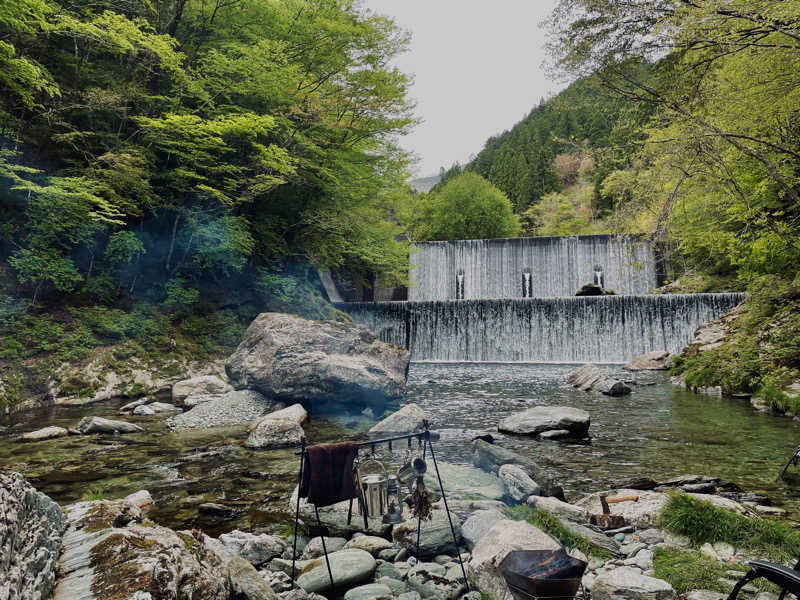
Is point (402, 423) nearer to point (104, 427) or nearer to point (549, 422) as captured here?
point (549, 422)

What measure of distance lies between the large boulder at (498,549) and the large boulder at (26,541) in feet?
7.17

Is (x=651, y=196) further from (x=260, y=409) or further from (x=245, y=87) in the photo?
(x=245, y=87)

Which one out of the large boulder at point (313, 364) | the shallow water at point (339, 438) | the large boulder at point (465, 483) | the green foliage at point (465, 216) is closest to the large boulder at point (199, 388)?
the large boulder at point (313, 364)

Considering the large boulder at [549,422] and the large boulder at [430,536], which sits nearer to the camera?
the large boulder at [430,536]

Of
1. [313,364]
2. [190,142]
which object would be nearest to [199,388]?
[313,364]

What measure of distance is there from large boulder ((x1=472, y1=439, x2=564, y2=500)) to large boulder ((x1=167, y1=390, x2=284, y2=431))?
449 cm

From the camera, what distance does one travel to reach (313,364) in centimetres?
915

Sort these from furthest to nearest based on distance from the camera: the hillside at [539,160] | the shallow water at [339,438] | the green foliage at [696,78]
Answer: the hillside at [539,160]
the green foliage at [696,78]
the shallow water at [339,438]

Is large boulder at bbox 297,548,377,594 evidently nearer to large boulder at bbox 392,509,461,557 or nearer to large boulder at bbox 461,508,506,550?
large boulder at bbox 392,509,461,557

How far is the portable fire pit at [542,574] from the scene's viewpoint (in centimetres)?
219

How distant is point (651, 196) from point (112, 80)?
14372 millimetres

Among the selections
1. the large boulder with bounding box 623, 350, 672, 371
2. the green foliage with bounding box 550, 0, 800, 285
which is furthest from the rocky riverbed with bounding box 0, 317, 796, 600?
the green foliage with bounding box 550, 0, 800, 285

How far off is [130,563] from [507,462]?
435 centimetres

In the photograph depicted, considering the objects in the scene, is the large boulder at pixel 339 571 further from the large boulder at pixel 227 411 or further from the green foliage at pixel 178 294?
the green foliage at pixel 178 294
